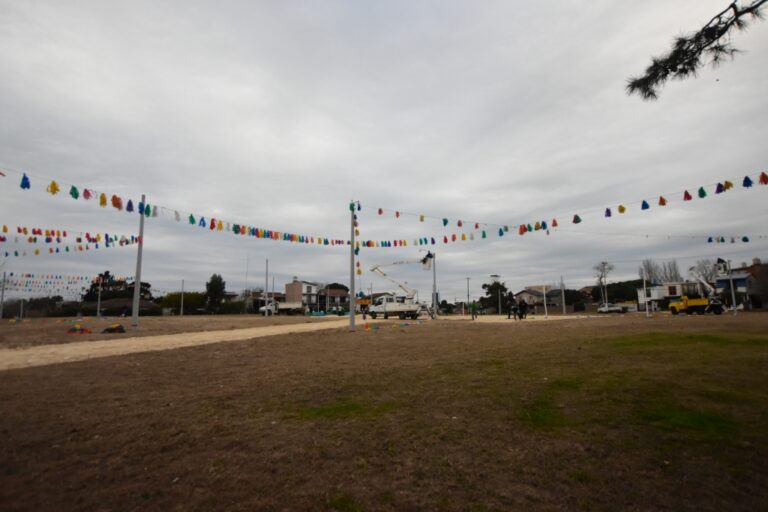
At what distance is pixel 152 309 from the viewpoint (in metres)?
70.9

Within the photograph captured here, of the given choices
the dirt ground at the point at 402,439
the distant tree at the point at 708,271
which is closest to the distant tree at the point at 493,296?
the distant tree at the point at 708,271

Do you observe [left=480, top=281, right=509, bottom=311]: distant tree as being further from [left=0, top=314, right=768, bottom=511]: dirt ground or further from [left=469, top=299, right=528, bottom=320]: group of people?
[left=0, top=314, right=768, bottom=511]: dirt ground

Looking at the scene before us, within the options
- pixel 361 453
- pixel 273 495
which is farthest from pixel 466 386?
pixel 273 495

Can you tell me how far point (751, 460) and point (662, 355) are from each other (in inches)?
231

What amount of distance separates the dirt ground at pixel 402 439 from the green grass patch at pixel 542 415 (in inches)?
1.1

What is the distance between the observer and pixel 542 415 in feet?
17.8

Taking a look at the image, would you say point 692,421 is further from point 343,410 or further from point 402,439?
point 343,410

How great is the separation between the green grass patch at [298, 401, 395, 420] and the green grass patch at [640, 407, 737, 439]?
3.25 meters

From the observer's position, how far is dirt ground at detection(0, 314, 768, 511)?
358 centimetres

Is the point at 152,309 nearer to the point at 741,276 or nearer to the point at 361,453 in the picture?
the point at 361,453

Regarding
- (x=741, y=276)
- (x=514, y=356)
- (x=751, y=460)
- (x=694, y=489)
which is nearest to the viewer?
(x=694, y=489)

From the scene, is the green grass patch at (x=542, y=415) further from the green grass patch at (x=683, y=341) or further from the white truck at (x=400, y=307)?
the white truck at (x=400, y=307)

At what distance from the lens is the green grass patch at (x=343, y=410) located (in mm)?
5742

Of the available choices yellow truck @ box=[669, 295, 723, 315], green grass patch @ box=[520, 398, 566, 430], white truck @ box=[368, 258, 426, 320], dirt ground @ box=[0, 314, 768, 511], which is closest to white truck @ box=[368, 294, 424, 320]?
white truck @ box=[368, 258, 426, 320]
